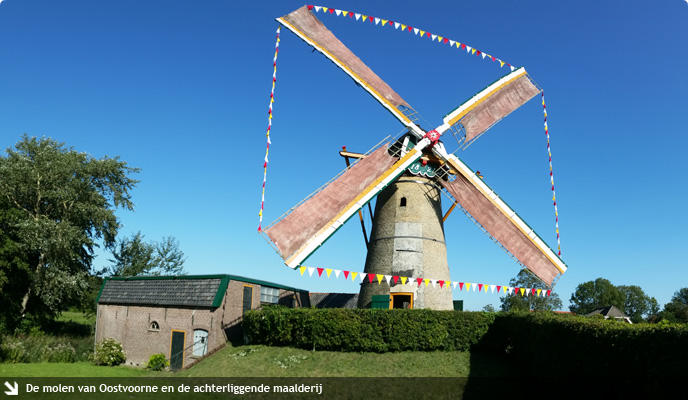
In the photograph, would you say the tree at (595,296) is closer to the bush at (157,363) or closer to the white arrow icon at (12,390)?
the bush at (157,363)

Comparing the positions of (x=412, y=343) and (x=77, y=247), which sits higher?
(x=77, y=247)

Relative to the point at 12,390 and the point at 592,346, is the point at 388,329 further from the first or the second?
the point at 12,390

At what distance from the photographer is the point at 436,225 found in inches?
773

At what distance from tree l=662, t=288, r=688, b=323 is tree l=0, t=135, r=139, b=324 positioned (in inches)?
2094

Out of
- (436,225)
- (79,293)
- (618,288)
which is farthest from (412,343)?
(618,288)

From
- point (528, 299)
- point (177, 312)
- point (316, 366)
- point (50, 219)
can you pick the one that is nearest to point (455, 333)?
point (316, 366)

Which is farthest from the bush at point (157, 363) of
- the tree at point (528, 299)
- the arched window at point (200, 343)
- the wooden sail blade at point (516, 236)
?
the tree at point (528, 299)

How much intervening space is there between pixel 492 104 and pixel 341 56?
674 cm

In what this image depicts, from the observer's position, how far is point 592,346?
11.2 metres

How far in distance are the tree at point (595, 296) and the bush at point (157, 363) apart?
6880 centimetres

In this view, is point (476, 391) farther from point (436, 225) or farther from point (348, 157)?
point (348, 157)

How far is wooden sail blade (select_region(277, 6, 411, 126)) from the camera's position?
64.2ft

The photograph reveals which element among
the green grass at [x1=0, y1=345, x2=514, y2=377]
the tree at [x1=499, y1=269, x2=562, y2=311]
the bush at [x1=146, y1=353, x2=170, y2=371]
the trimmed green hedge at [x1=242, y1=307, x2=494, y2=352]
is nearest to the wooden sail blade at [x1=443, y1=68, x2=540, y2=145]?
the trimmed green hedge at [x1=242, y1=307, x2=494, y2=352]

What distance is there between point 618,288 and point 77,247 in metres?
78.3
